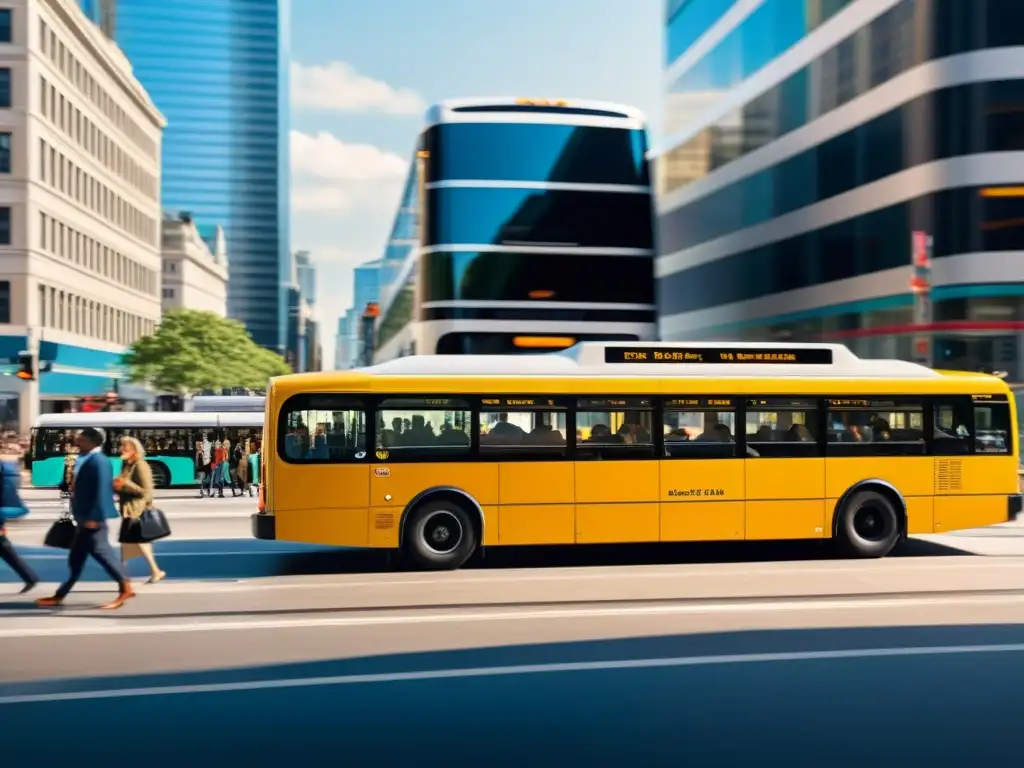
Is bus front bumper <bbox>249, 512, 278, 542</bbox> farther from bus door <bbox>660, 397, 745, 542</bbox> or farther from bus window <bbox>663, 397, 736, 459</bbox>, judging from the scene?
bus window <bbox>663, 397, 736, 459</bbox>

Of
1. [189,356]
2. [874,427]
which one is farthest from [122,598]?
[189,356]

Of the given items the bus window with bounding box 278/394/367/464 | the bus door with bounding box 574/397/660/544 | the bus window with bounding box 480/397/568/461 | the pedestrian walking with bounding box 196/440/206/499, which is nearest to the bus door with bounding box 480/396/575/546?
the bus window with bounding box 480/397/568/461

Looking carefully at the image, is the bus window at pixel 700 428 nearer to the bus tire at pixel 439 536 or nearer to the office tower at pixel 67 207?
the bus tire at pixel 439 536

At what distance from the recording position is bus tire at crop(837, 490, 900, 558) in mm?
14219

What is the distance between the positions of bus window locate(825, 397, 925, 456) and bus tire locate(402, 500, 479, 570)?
4458mm

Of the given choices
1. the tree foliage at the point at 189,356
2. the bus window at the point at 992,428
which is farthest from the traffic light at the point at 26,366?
the tree foliage at the point at 189,356

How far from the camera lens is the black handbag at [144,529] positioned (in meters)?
11.0

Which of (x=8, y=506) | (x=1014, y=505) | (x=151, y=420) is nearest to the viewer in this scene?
(x=8, y=506)

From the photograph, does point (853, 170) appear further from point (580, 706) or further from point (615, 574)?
point (580, 706)

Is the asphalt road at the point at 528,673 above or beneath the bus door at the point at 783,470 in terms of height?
beneath

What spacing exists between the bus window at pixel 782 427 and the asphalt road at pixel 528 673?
7.32ft

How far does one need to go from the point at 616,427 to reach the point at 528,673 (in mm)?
6135

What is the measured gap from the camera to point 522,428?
44.6ft

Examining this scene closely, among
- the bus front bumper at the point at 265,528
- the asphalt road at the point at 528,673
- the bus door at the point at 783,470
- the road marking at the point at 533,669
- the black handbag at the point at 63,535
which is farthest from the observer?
the bus door at the point at 783,470
